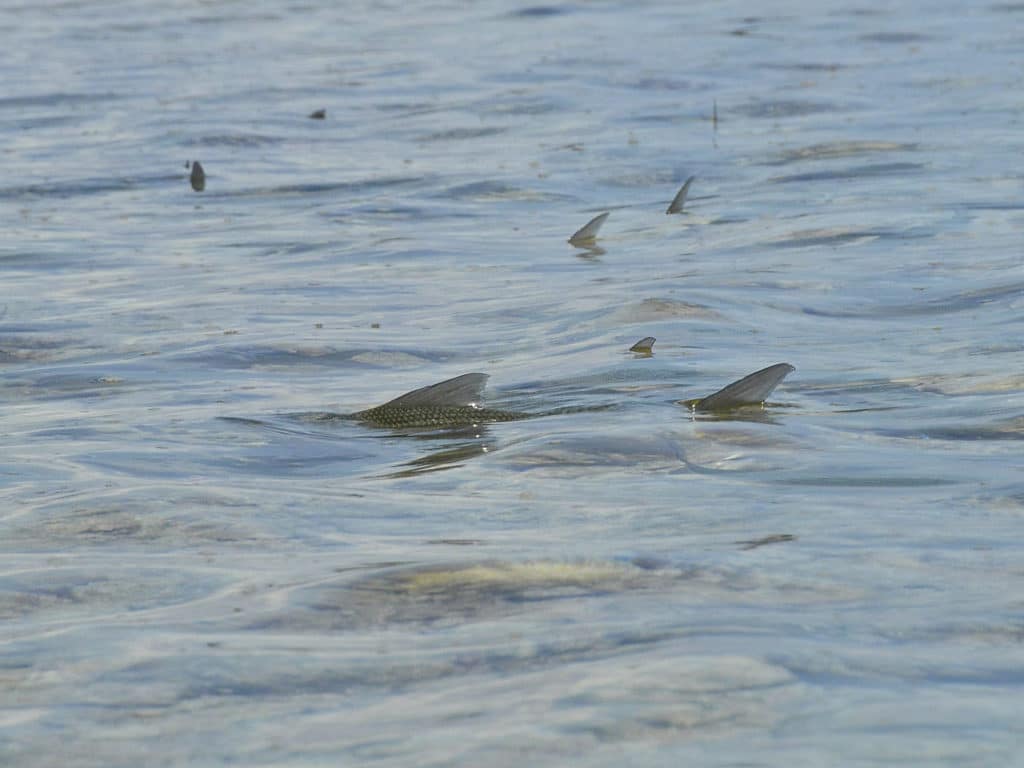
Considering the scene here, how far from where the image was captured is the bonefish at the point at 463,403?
5.48 meters

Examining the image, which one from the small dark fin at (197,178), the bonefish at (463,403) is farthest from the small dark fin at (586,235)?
the bonefish at (463,403)

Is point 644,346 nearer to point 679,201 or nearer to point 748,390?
point 748,390

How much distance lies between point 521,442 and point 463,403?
17.7 inches

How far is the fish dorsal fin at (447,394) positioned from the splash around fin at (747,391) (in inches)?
24.5

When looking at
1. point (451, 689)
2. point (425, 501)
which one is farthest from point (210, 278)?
point (451, 689)

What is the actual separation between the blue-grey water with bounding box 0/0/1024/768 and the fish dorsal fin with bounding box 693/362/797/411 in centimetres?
11

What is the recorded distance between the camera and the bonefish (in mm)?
5477

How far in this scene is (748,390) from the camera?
5469 mm

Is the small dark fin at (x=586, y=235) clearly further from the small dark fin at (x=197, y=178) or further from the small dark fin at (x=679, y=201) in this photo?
the small dark fin at (x=197, y=178)

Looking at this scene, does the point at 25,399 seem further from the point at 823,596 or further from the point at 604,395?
the point at 823,596

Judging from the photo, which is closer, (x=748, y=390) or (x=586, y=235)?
(x=748, y=390)

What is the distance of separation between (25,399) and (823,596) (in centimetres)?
339

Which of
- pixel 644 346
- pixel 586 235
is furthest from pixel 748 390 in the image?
pixel 586 235

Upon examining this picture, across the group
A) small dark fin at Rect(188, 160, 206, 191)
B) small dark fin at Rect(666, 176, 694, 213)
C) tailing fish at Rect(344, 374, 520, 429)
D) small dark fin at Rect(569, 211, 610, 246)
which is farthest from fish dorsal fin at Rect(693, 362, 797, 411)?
small dark fin at Rect(188, 160, 206, 191)
